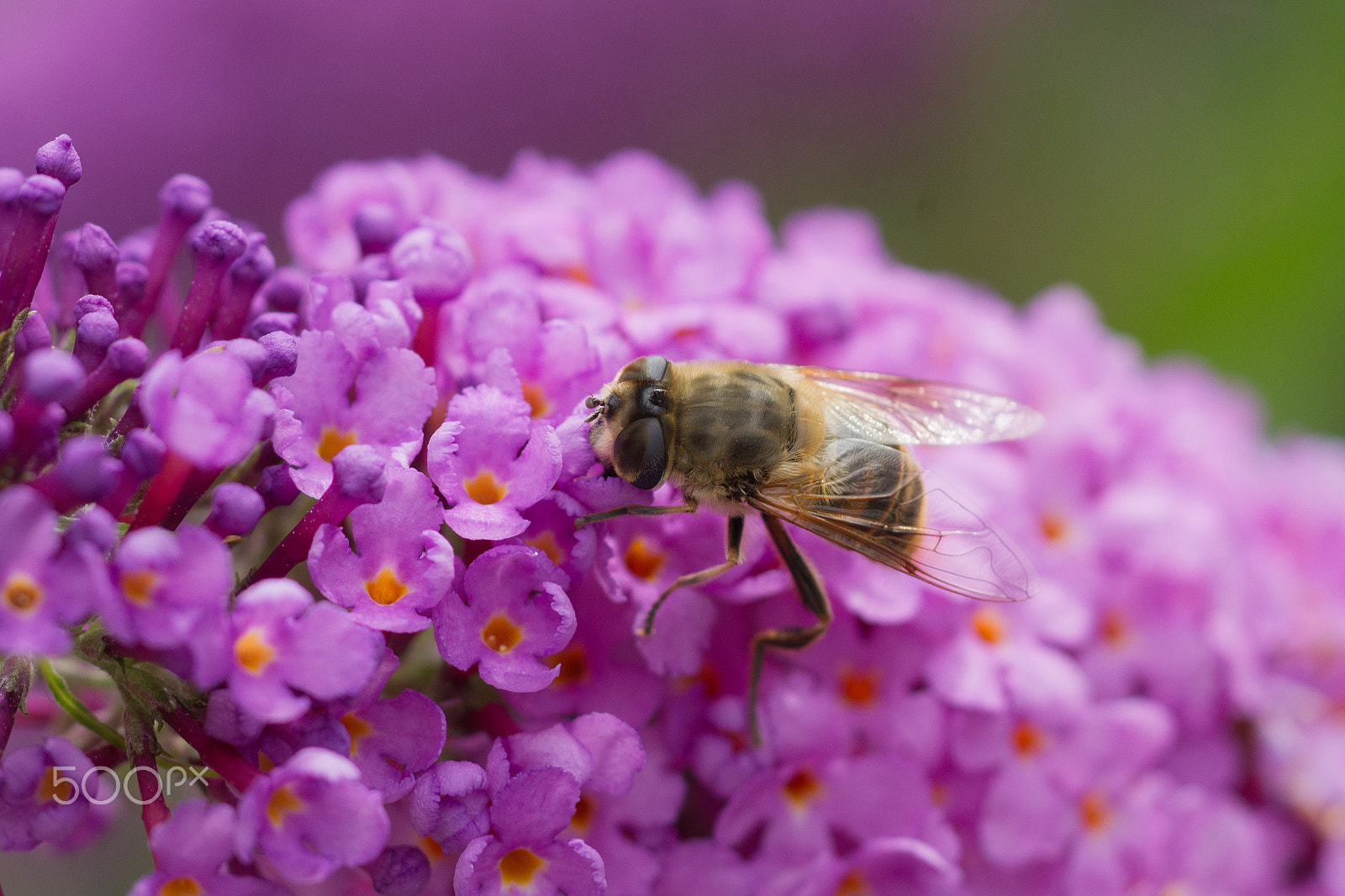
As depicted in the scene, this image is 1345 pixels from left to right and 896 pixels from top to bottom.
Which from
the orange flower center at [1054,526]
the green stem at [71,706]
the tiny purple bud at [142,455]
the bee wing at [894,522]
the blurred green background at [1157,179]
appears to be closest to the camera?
the tiny purple bud at [142,455]

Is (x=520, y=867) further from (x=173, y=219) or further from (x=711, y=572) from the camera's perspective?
(x=173, y=219)

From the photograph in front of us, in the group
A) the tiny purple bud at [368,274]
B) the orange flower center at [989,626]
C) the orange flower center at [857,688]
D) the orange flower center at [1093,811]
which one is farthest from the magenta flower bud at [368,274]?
the orange flower center at [1093,811]

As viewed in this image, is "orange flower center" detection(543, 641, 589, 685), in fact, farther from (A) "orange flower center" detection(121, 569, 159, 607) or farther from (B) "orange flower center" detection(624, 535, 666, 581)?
(A) "orange flower center" detection(121, 569, 159, 607)

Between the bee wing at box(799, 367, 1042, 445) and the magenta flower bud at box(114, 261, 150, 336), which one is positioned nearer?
the magenta flower bud at box(114, 261, 150, 336)

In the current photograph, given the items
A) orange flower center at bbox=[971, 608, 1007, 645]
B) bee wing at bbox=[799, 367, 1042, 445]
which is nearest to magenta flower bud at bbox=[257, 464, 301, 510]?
bee wing at bbox=[799, 367, 1042, 445]

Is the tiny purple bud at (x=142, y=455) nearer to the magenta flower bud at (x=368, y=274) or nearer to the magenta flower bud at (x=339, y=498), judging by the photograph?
the magenta flower bud at (x=339, y=498)

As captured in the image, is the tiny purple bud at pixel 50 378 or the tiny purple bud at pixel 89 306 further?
the tiny purple bud at pixel 89 306

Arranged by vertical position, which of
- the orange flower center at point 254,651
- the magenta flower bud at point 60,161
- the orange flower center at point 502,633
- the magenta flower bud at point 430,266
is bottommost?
the orange flower center at point 254,651
